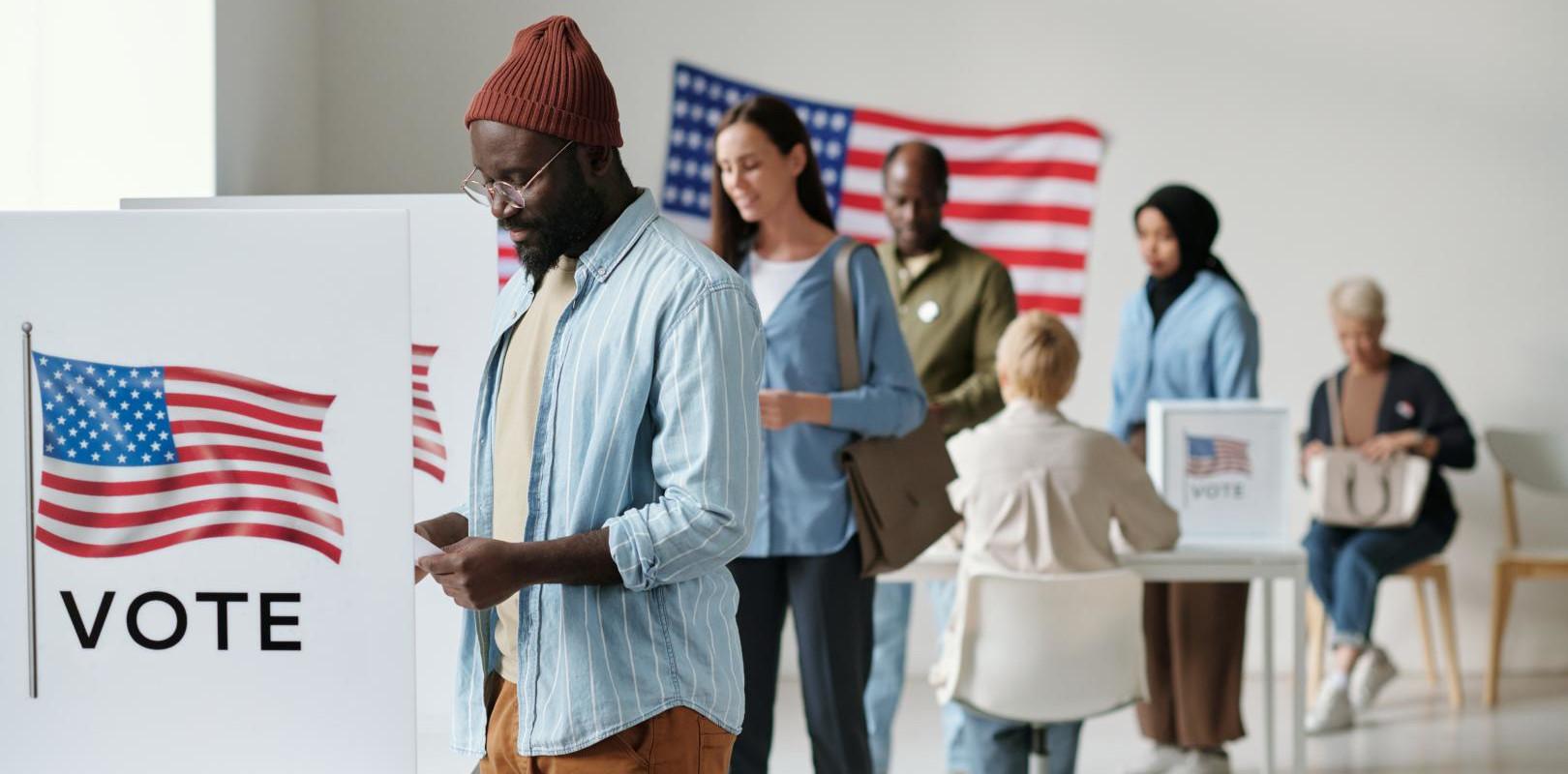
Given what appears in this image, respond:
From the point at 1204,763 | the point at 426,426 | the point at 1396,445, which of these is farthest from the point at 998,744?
the point at 1396,445

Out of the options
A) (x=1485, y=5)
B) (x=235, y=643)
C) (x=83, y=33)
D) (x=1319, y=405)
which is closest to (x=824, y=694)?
(x=235, y=643)

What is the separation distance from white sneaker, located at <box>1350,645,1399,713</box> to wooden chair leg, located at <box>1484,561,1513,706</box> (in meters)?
0.45

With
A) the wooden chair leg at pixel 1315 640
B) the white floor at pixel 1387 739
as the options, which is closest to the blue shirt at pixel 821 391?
the white floor at pixel 1387 739

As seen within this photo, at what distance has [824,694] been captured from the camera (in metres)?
2.83

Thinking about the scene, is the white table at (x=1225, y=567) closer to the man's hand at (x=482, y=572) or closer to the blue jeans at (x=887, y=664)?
the blue jeans at (x=887, y=664)

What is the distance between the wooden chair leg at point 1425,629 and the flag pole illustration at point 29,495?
4.83 meters

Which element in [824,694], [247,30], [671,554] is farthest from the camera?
[247,30]

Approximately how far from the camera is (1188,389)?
418 centimetres

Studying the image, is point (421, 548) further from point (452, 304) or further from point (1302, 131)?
point (1302, 131)

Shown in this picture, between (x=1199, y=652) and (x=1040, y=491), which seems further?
(x=1199, y=652)

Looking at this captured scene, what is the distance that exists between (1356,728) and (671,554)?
14.0ft

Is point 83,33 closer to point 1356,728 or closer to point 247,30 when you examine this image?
point 247,30

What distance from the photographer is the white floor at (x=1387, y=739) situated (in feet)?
15.1

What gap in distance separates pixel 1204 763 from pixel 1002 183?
8.16 feet
